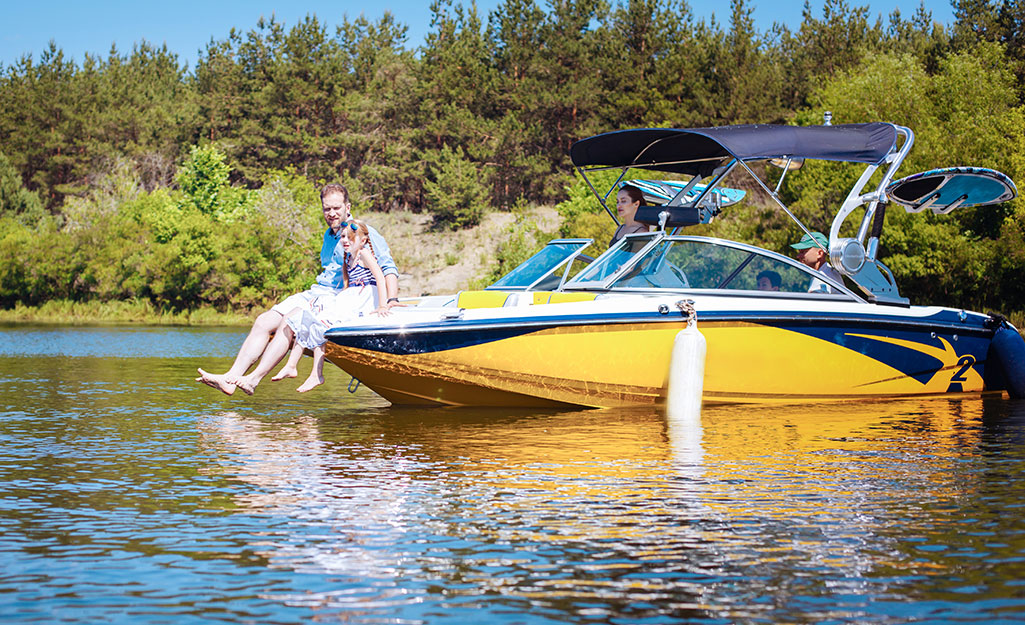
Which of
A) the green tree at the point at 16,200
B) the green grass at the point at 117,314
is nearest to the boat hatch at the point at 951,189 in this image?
the green grass at the point at 117,314

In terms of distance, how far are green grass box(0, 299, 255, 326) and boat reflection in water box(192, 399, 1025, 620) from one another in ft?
120

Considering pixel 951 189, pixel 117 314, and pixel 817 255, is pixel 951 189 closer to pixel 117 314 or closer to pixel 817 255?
pixel 817 255

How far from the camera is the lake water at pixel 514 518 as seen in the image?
4.40 m

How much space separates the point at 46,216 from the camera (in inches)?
2400

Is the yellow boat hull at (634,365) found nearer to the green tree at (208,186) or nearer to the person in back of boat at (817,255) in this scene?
the person in back of boat at (817,255)

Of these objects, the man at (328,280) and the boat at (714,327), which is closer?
the man at (328,280)

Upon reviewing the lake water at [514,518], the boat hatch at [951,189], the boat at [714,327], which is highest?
the boat hatch at [951,189]

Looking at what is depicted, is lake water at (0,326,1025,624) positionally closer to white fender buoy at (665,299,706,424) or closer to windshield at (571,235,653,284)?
white fender buoy at (665,299,706,424)

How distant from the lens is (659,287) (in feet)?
34.5

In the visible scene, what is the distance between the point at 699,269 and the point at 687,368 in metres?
1.23

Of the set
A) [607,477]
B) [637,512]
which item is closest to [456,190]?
[607,477]

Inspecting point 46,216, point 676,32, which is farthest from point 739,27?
point 46,216

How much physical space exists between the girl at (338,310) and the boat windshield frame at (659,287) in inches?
72.7

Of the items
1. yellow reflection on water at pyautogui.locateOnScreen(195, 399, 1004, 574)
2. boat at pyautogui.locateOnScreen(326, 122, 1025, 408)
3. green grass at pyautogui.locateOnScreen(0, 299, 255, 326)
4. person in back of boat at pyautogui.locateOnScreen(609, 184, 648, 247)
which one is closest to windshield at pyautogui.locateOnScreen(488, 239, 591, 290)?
boat at pyautogui.locateOnScreen(326, 122, 1025, 408)
